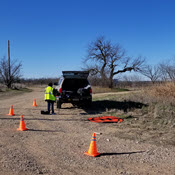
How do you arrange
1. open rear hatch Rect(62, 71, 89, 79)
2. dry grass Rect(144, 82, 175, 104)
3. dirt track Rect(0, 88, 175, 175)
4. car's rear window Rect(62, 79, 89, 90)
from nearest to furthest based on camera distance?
dirt track Rect(0, 88, 175, 175)
open rear hatch Rect(62, 71, 89, 79)
car's rear window Rect(62, 79, 89, 90)
dry grass Rect(144, 82, 175, 104)

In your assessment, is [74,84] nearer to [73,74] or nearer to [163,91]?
[73,74]

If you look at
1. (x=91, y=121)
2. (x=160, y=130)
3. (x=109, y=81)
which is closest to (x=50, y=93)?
(x=91, y=121)

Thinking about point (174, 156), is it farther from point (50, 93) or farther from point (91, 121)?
point (50, 93)

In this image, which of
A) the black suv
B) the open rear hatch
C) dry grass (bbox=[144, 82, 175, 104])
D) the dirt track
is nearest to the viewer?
the dirt track

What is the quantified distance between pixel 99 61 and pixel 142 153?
40.2 metres

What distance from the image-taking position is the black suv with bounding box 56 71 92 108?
1158cm

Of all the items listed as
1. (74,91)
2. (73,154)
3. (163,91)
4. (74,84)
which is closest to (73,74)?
(74,91)

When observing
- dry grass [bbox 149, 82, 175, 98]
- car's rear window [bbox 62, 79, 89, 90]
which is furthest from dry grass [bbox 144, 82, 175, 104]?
car's rear window [bbox 62, 79, 89, 90]

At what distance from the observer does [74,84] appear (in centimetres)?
1302

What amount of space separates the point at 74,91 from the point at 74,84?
1.30 m

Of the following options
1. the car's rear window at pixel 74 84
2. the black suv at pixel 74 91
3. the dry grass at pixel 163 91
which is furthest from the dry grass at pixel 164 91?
the black suv at pixel 74 91

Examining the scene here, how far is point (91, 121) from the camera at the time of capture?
9.49 metres

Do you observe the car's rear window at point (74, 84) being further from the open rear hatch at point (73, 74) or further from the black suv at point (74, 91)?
→ the open rear hatch at point (73, 74)

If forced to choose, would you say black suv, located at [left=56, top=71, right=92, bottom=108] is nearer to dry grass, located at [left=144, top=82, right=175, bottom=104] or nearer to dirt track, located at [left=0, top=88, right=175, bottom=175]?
dirt track, located at [left=0, top=88, right=175, bottom=175]
